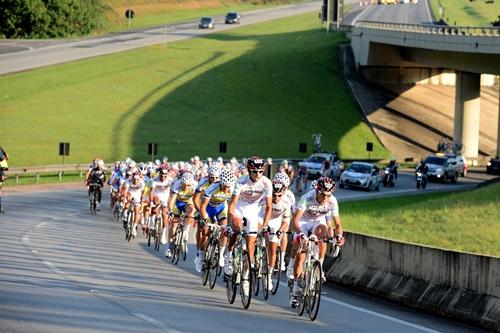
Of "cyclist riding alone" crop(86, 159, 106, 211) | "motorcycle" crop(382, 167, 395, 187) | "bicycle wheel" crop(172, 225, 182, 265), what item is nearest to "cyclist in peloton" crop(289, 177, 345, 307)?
"bicycle wheel" crop(172, 225, 182, 265)

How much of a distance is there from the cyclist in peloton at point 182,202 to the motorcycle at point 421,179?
39015 mm

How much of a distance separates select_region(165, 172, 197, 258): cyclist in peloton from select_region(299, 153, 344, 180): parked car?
38399 mm

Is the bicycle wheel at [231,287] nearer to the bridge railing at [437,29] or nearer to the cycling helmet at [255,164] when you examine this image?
the cycling helmet at [255,164]

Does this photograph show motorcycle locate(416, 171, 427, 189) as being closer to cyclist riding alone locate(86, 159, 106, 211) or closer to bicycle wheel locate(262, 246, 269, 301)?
cyclist riding alone locate(86, 159, 106, 211)

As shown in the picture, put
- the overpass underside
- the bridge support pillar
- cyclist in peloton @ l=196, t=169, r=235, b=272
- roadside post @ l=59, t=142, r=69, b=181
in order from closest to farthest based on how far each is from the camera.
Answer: cyclist in peloton @ l=196, t=169, r=235, b=272 → roadside post @ l=59, t=142, r=69, b=181 → the overpass underside → the bridge support pillar

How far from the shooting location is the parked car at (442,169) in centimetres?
6868

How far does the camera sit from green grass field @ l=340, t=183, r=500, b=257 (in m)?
27.9

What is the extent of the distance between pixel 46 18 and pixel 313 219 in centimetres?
9947

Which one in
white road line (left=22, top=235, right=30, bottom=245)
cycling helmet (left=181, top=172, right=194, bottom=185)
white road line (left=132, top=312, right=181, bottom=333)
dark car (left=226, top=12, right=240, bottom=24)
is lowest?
white road line (left=22, top=235, right=30, bottom=245)

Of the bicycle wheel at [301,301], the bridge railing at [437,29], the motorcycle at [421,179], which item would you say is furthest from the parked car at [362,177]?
the bicycle wheel at [301,301]

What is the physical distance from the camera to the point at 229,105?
88.5m

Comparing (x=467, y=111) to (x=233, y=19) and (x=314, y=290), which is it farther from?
(x=314, y=290)

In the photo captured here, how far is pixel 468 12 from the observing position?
5094 inches

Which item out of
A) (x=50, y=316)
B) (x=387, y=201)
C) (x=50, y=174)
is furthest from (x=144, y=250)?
(x=50, y=174)
